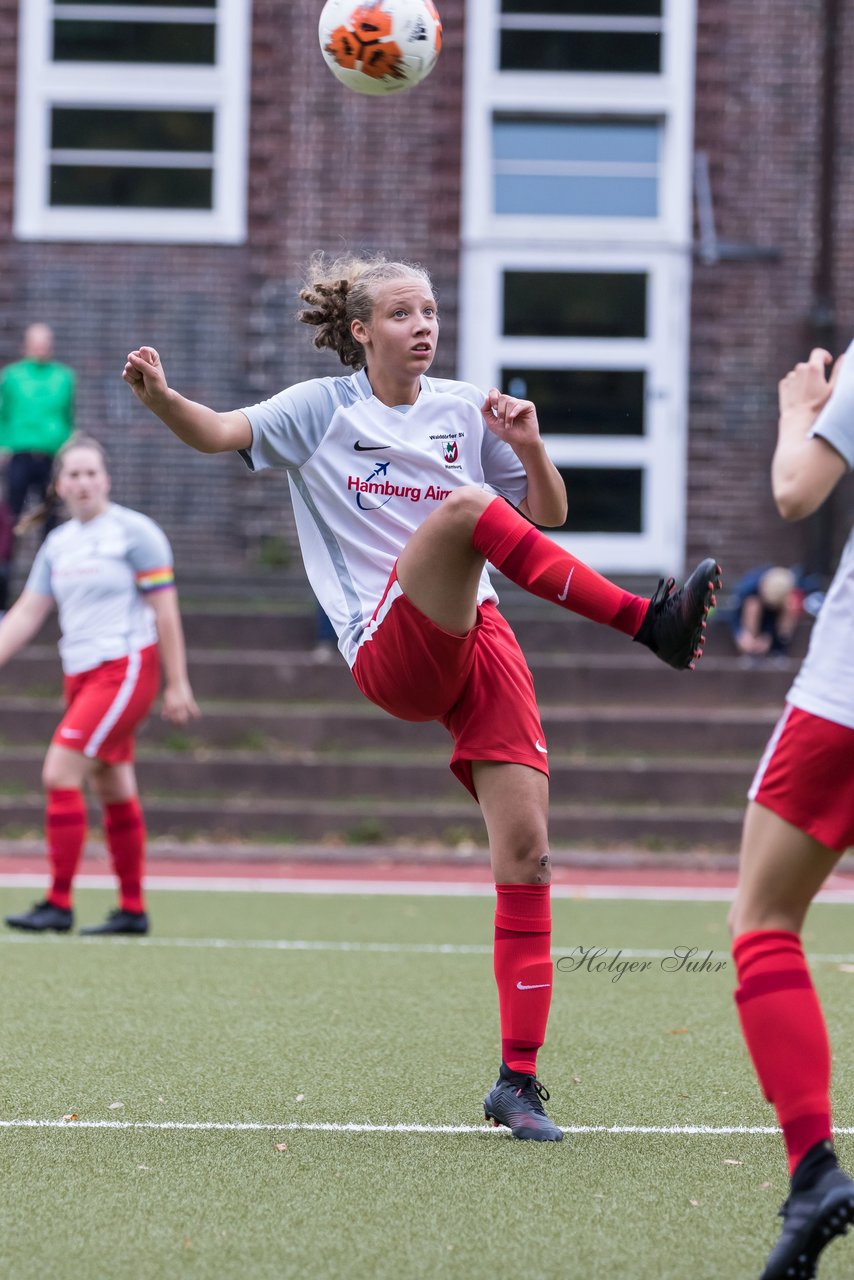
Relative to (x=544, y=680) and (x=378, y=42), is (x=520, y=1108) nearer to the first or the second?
(x=378, y=42)

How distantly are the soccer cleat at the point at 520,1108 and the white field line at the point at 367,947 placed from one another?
3107mm

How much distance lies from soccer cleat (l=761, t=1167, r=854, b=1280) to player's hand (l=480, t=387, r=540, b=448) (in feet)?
6.84

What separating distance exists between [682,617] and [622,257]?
498 inches

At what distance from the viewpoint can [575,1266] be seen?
3191 millimetres

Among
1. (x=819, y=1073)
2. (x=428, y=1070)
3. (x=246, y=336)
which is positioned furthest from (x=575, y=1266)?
(x=246, y=336)

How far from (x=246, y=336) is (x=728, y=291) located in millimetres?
4359

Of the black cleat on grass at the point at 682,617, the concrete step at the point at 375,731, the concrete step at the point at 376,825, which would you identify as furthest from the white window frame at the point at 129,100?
the black cleat on grass at the point at 682,617

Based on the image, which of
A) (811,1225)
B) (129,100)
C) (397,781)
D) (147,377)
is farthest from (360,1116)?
(129,100)

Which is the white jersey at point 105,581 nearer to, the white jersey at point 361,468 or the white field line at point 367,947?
the white field line at point 367,947

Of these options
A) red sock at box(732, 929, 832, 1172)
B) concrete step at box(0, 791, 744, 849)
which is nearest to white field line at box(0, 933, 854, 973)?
concrete step at box(0, 791, 744, 849)

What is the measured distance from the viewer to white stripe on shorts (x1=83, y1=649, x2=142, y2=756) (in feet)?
24.9

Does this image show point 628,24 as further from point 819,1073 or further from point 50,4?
point 819,1073

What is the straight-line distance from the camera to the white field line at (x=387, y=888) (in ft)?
32.7

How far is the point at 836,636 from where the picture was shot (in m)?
3.05
